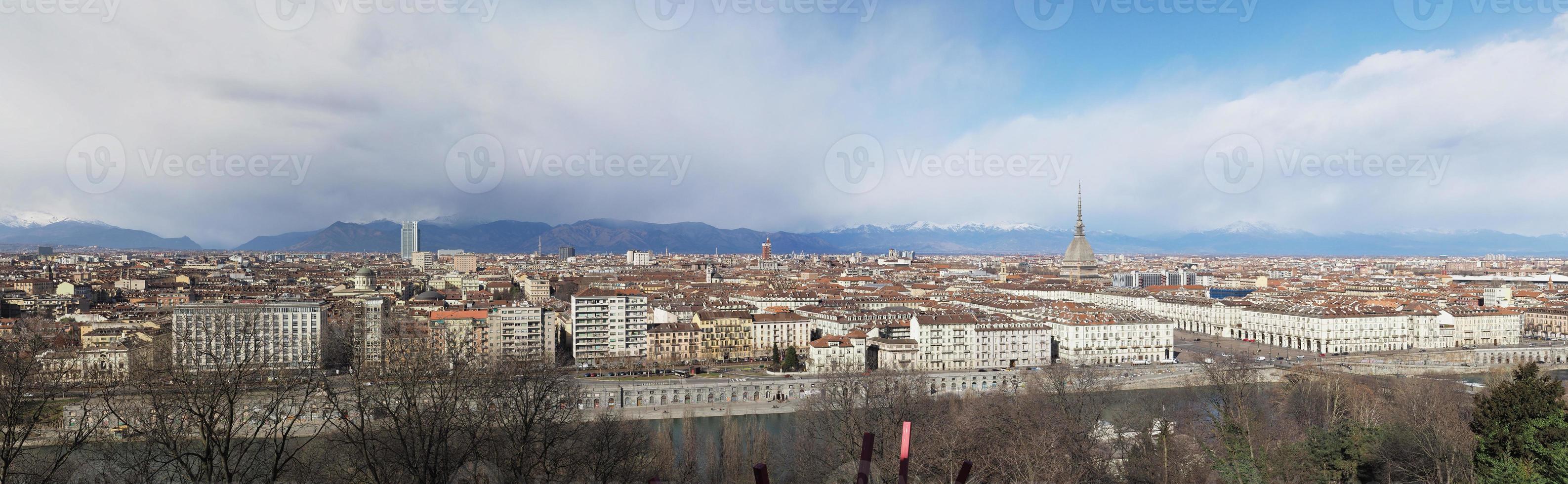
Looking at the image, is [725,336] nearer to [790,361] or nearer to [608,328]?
[608,328]

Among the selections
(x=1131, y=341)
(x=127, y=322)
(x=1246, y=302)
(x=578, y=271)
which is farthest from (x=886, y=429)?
(x=578, y=271)

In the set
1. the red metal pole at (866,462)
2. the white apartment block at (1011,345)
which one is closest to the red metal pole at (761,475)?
the red metal pole at (866,462)

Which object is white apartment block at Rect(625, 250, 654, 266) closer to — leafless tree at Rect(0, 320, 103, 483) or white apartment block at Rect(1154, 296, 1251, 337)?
white apartment block at Rect(1154, 296, 1251, 337)

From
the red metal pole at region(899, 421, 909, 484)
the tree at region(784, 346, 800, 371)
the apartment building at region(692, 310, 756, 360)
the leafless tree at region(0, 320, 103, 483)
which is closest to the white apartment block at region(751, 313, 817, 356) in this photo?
the apartment building at region(692, 310, 756, 360)

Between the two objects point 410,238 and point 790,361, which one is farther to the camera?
point 410,238

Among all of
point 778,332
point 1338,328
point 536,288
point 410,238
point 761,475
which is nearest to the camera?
point 761,475

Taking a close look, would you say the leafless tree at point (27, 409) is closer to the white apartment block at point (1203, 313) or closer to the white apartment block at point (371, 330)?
the white apartment block at point (371, 330)

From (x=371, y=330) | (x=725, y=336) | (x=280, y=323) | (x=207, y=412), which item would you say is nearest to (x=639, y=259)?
(x=725, y=336)
